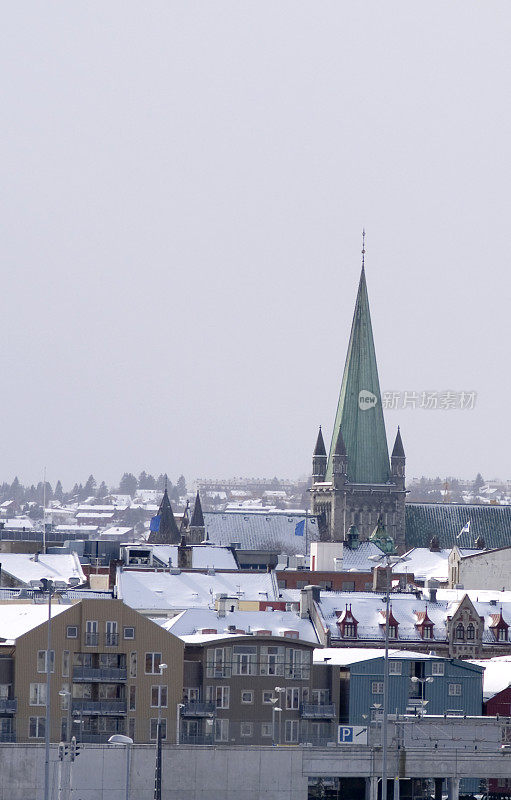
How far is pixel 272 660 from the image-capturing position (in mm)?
120812

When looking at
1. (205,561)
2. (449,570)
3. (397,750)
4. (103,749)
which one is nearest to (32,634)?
(103,749)

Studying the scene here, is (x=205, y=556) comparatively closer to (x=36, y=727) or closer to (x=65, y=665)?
(x=65, y=665)

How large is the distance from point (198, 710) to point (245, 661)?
4057 mm

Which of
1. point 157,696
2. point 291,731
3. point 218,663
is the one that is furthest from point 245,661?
point 157,696

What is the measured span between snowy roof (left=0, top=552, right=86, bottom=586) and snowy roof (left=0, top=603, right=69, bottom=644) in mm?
39711

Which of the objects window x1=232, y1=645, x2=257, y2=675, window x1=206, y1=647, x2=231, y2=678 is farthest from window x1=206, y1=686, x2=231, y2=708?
window x1=232, y1=645, x2=257, y2=675

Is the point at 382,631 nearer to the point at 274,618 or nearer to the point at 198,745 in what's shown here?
the point at 274,618

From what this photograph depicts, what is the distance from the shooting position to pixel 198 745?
109312 mm

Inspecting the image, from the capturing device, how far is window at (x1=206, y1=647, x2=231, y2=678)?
120 metres

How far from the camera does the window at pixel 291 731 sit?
115113 mm

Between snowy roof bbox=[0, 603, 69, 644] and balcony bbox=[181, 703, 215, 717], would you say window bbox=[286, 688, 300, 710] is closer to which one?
balcony bbox=[181, 703, 215, 717]

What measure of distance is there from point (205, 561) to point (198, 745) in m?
81.2

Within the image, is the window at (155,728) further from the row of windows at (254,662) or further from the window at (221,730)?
the row of windows at (254,662)

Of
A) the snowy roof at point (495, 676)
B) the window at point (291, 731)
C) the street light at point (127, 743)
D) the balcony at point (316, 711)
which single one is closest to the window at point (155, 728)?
the street light at point (127, 743)
